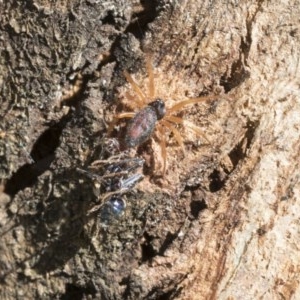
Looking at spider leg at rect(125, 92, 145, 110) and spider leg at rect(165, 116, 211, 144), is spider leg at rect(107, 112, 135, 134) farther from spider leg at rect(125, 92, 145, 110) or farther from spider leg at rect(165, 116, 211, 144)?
spider leg at rect(165, 116, 211, 144)

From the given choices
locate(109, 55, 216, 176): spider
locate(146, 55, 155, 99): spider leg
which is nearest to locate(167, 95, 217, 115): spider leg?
locate(109, 55, 216, 176): spider

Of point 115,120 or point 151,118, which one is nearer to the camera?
point 115,120

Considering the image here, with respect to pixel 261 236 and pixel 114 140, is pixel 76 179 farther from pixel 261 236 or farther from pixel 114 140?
pixel 261 236

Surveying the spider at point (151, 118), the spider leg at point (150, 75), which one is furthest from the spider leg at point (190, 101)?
the spider leg at point (150, 75)

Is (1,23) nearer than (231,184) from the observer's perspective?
No

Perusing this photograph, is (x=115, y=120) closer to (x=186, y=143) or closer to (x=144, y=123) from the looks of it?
(x=144, y=123)

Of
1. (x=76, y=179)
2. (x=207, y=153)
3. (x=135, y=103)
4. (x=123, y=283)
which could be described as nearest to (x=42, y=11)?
(x=135, y=103)

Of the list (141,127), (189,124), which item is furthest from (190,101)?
(141,127)
